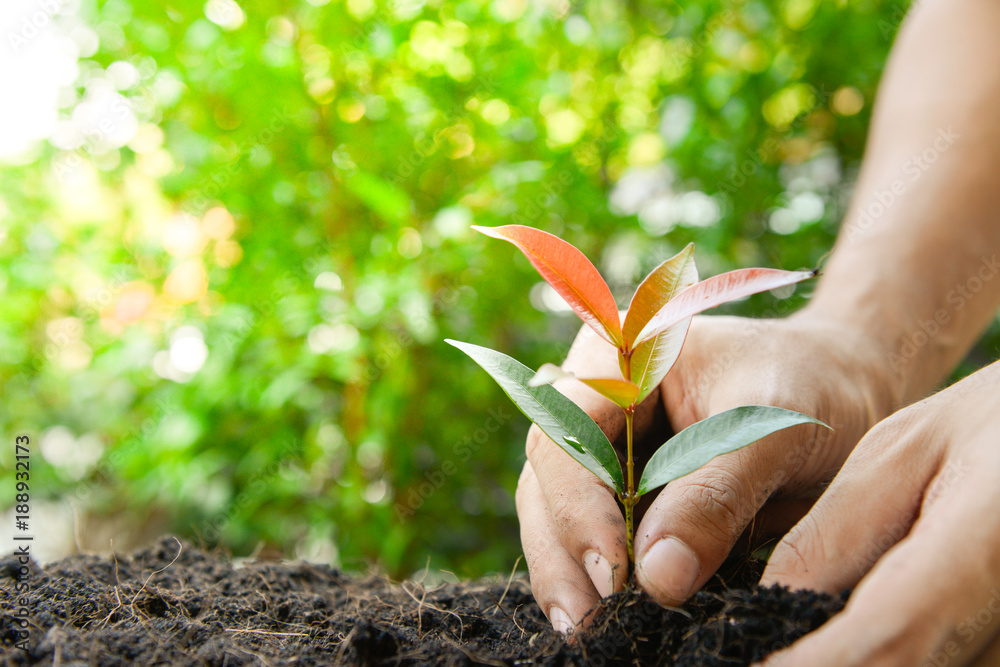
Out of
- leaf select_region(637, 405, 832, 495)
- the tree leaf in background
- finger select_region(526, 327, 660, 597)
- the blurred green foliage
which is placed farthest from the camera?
the blurred green foliage

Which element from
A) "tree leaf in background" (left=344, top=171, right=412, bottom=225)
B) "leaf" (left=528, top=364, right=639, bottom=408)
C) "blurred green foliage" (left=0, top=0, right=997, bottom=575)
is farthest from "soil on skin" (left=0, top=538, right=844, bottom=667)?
"tree leaf in background" (left=344, top=171, right=412, bottom=225)

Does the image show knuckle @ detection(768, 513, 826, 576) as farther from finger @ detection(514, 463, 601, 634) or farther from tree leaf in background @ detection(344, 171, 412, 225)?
tree leaf in background @ detection(344, 171, 412, 225)

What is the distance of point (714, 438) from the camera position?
585 mm

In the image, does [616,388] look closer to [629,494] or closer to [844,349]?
[629,494]

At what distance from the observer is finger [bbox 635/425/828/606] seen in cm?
62

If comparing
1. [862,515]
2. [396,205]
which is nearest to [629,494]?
[862,515]

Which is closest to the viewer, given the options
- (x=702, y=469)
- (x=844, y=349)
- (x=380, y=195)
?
(x=702, y=469)

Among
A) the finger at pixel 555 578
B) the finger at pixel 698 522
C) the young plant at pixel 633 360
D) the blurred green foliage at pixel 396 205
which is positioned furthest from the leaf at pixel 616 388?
the blurred green foliage at pixel 396 205

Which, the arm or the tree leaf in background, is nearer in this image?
the arm

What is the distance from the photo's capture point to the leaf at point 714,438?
560mm

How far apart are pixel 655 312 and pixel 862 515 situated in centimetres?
29

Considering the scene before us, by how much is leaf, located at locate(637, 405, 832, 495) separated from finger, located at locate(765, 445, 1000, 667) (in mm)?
130

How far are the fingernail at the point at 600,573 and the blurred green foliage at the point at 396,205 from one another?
A: 26.2 inches

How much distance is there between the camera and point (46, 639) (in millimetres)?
615
